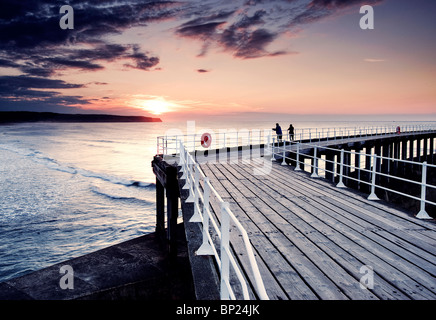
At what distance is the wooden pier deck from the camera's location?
3146 mm

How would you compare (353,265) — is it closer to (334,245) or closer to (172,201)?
(334,245)

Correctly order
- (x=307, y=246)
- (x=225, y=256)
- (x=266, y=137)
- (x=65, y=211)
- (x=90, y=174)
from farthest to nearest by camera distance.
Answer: (x=90, y=174) → (x=266, y=137) → (x=65, y=211) → (x=307, y=246) → (x=225, y=256)

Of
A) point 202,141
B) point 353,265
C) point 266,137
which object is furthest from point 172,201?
point 266,137

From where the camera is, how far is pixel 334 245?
425 cm

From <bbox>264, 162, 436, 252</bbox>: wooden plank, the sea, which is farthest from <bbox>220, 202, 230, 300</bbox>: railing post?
the sea

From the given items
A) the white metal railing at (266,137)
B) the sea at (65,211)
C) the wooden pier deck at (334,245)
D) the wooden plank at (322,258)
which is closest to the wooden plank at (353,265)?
the wooden pier deck at (334,245)

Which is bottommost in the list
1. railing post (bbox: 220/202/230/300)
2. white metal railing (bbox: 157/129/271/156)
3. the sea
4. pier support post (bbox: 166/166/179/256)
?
the sea

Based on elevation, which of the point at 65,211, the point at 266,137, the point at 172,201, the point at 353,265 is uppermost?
the point at 266,137

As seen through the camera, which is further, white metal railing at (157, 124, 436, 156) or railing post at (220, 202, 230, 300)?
white metal railing at (157, 124, 436, 156)

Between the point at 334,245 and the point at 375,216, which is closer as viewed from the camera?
the point at 334,245

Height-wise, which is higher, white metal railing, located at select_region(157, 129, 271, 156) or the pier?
white metal railing, located at select_region(157, 129, 271, 156)

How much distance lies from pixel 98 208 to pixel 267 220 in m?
20.0

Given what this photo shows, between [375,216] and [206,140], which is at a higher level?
[206,140]

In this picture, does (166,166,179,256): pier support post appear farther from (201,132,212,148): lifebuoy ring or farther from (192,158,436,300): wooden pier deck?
(201,132,212,148): lifebuoy ring
